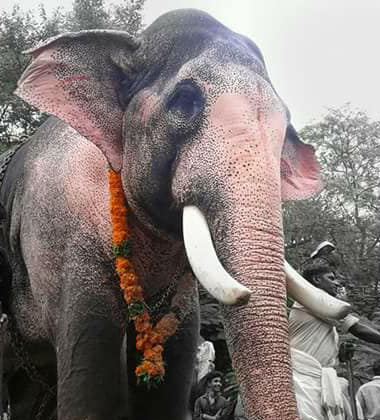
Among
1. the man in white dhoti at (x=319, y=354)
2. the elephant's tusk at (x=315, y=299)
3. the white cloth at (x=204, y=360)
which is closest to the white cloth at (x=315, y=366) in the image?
the man in white dhoti at (x=319, y=354)

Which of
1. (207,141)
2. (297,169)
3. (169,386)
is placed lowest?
(169,386)

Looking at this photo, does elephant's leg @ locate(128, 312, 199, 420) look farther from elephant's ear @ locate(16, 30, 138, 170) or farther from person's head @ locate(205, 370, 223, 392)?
person's head @ locate(205, 370, 223, 392)

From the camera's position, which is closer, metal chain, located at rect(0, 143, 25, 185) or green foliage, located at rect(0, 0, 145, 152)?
metal chain, located at rect(0, 143, 25, 185)

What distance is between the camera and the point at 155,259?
290 centimetres

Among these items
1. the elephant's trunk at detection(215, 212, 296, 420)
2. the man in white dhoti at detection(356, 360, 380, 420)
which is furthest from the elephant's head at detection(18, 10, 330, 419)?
the man in white dhoti at detection(356, 360, 380, 420)

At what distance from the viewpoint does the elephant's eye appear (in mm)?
2613

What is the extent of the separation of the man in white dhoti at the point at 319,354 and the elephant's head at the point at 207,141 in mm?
2068

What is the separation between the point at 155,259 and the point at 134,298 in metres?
0.24

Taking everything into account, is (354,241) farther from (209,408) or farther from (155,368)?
(155,368)

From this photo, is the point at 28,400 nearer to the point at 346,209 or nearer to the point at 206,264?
the point at 206,264

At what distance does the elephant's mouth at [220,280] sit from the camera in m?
1.99

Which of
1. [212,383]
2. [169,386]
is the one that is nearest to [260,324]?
[169,386]

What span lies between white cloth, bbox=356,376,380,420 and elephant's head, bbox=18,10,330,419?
2.80 meters

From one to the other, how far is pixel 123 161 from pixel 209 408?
3569 millimetres
